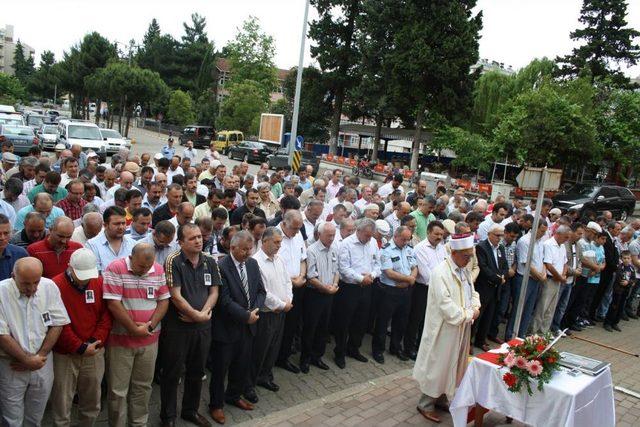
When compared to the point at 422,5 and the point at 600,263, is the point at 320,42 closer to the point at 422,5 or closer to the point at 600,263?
the point at 422,5

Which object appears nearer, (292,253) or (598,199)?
(292,253)

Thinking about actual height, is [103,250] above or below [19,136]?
above

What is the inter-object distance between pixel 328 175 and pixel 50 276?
8.81m

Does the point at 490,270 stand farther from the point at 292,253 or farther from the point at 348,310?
the point at 292,253

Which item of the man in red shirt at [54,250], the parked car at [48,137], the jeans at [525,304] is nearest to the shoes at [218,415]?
the man in red shirt at [54,250]

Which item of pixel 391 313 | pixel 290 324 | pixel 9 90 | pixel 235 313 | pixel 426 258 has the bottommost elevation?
pixel 290 324

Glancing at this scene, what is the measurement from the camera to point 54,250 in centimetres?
461

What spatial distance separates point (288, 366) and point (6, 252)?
11.2ft

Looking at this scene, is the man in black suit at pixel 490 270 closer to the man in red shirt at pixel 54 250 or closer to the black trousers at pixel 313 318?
the black trousers at pixel 313 318

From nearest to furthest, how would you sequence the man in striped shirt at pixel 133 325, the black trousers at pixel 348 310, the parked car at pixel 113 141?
the man in striped shirt at pixel 133 325, the black trousers at pixel 348 310, the parked car at pixel 113 141

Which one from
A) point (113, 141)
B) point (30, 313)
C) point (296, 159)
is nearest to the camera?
point (30, 313)

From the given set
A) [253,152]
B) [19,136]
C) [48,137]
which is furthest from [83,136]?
[253,152]

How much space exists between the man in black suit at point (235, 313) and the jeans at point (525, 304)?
184 inches

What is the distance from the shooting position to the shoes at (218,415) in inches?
197
